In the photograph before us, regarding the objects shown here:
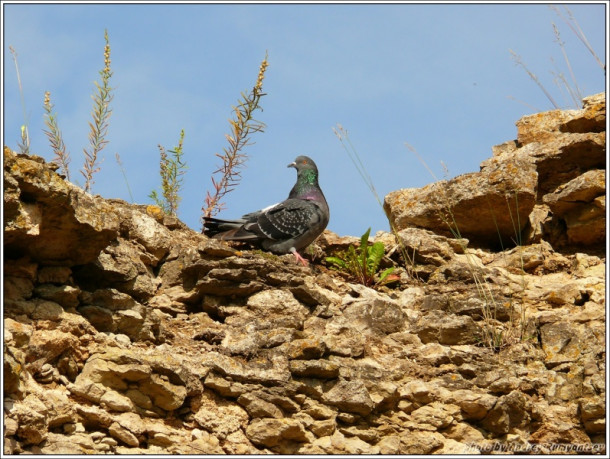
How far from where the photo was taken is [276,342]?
6785 mm

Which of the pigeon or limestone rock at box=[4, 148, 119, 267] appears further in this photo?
the pigeon

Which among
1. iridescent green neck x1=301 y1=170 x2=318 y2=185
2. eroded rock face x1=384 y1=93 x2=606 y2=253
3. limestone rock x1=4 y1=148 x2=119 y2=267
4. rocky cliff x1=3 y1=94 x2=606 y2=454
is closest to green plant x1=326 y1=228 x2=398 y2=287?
rocky cliff x1=3 y1=94 x2=606 y2=454

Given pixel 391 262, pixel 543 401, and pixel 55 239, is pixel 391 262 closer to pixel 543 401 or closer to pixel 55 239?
pixel 543 401

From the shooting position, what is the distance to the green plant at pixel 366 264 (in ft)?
28.6

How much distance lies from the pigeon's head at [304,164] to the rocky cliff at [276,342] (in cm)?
175

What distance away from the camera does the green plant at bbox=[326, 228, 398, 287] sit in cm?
872

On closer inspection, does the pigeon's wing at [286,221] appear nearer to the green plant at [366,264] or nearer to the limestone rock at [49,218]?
the green plant at [366,264]

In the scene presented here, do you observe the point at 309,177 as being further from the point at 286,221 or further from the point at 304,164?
the point at 286,221

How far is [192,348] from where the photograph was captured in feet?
22.5

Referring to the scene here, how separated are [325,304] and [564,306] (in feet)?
7.07

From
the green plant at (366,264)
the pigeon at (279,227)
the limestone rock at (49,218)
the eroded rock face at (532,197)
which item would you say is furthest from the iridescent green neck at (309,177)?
the limestone rock at (49,218)

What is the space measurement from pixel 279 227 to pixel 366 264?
100 cm

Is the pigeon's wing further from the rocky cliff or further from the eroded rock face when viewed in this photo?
the eroded rock face

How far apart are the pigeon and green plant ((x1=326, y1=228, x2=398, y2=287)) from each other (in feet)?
1.22
